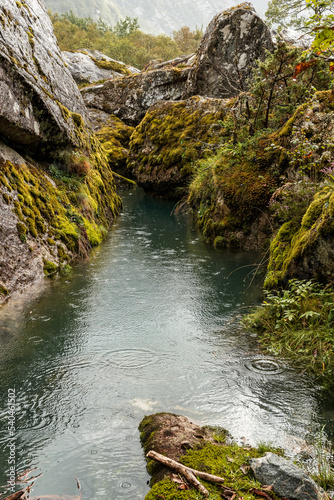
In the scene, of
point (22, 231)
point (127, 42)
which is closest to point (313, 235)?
point (22, 231)

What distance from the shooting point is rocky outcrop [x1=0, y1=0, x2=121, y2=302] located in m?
8.29

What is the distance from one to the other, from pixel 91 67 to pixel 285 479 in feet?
134

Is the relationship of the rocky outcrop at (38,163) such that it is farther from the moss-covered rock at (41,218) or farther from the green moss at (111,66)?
the green moss at (111,66)

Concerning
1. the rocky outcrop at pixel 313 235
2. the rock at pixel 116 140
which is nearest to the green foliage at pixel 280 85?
the rocky outcrop at pixel 313 235

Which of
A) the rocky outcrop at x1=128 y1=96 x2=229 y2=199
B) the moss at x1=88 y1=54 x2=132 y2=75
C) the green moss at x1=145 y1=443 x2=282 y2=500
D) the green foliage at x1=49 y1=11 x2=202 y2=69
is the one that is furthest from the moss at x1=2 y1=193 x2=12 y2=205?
the green foliage at x1=49 y1=11 x2=202 y2=69

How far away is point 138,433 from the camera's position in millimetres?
4055

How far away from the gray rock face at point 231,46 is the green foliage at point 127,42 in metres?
32.1

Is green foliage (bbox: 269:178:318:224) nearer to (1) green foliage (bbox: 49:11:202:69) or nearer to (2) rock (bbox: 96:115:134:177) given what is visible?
(2) rock (bbox: 96:115:134:177)

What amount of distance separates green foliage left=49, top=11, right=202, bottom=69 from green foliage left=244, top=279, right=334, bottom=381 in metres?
51.9

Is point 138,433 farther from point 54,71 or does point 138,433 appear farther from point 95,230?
point 54,71

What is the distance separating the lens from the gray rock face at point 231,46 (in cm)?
2119

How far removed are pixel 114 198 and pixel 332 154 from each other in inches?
444

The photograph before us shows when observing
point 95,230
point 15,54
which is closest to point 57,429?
point 95,230

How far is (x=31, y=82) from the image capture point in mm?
9875
